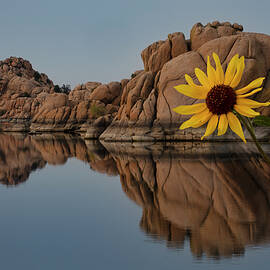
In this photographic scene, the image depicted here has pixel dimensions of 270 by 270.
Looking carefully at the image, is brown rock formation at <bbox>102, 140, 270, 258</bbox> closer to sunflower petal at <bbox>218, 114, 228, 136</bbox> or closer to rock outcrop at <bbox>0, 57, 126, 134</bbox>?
sunflower petal at <bbox>218, 114, 228, 136</bbox>

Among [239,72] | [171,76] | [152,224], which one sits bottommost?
[152,224]

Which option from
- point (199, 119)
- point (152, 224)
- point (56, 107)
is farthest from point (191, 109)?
point (56, 107)

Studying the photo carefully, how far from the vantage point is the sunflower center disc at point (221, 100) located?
139 centimetres

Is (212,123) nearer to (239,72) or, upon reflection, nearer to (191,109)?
(191,109)

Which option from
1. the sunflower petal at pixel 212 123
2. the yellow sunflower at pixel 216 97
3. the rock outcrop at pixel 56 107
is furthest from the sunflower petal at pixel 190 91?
the rock outcrop at pixel 56 107

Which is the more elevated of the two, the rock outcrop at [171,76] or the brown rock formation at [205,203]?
the rock outcrop at [171,76]

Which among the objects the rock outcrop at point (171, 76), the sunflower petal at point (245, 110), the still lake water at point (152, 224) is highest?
the rock outcrop at point (171, 76)

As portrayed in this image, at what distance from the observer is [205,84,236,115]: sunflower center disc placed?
1.39m

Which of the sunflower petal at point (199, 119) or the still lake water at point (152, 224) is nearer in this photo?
the sunflower petal at point (199, 119)

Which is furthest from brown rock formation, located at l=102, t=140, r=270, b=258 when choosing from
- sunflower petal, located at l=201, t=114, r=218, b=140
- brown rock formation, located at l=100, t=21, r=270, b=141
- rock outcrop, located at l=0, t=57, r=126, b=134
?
rock outcrop, located at l=0, t=57, r=126, b=134

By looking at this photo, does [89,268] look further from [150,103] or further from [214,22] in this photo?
[214,22]

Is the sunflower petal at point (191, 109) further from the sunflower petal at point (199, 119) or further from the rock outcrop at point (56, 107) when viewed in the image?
the rock outcrop at point (56, 107)

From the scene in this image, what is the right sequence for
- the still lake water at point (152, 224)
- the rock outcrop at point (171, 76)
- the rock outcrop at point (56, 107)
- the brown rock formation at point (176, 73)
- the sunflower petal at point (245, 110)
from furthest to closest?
the rock outcrop at point (56, 107), the rock outcrop at point (171, 76), the brown rock formation at point (176, 73), the still lake water at point (152, 224), the sunflower petal at point (245, 110)

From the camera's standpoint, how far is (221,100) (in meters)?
1.40
